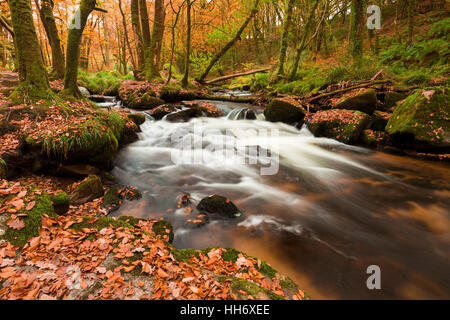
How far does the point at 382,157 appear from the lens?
22.9 ft

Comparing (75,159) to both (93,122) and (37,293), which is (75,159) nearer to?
(93,122)

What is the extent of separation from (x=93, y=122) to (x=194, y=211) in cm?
358

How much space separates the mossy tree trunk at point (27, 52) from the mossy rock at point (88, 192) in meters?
3.27

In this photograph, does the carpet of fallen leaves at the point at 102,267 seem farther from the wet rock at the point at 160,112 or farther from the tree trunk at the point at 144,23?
the tree trunk at the point at 144,23

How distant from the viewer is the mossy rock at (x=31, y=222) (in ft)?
7.00

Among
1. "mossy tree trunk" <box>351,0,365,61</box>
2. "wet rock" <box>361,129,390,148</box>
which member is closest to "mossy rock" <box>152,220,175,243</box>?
"wet rock" <box>361,129,390,148</box>

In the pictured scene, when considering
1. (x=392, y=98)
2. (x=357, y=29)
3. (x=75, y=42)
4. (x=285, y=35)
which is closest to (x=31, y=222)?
(x=75, y=42)

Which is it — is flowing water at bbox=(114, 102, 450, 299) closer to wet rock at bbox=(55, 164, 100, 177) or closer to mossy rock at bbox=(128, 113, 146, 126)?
mossy rock at bbox=(128, 113, 146, 126)

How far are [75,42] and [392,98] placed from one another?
11633 mm

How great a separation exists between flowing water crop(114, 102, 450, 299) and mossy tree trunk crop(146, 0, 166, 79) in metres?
7.61

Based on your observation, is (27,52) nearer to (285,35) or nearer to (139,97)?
(139,97)

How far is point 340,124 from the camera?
8117 mm

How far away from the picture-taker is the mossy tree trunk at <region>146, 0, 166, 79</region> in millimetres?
12653

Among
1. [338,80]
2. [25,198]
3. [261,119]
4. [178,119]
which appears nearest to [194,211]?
[25,198]
